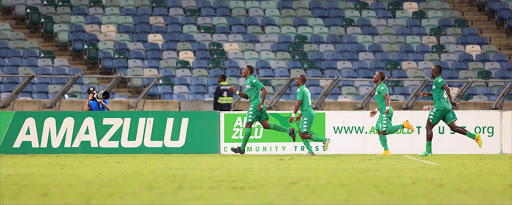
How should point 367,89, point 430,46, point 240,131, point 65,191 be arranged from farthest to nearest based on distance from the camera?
1. point 430,46
2. point 367,89
3. point 240,131
4. point 65,191

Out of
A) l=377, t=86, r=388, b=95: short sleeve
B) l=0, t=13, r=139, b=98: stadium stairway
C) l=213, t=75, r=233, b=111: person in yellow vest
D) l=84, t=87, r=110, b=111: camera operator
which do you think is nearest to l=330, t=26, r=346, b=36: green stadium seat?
l=0, t=13, r=139, b=98: stadium stairway

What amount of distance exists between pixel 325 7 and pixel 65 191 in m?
23.3

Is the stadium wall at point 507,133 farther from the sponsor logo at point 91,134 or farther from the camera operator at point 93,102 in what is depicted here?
the camera operator at point 93,102

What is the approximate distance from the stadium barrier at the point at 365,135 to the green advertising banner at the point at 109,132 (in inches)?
23.6

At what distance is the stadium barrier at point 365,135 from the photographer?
648 inches

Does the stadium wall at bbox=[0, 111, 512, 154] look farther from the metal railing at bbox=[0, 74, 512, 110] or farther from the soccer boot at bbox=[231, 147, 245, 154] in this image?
the metal railing at bbox=[0, 74, 512, 110]

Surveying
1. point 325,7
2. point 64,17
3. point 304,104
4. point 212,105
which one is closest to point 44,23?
point 64,17

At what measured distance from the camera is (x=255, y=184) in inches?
318

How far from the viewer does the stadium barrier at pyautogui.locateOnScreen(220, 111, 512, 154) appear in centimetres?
1645

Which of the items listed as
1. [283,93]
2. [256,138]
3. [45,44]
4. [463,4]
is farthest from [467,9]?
[45,44]

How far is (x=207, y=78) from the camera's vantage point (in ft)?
73.2

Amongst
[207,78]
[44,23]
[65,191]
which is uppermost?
[44,23]

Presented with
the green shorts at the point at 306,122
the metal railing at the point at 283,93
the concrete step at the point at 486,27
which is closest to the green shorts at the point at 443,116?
the green shorts at the point at 306,122

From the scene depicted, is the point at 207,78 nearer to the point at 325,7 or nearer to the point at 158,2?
the point at 158,2
